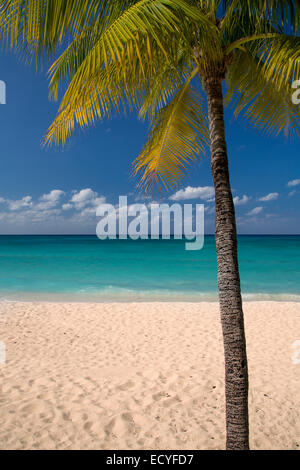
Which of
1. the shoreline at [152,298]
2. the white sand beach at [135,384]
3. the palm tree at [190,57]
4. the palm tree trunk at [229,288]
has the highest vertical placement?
the palm tree at [190,57]

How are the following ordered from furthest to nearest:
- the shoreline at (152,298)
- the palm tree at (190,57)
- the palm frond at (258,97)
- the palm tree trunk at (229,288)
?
the shoreline at (152,298)
the palm frond at (258,97)
the palm tree trunk at (229,288)
the palm tree at (190,57)

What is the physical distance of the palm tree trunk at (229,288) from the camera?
2.50m

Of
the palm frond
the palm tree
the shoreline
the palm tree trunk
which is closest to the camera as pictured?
the palm tree

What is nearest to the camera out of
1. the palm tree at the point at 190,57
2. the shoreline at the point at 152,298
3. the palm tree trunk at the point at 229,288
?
the palm tree at the point at 190,57

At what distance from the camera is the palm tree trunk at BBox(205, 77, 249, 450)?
8.20 ft

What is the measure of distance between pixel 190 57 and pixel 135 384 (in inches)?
178

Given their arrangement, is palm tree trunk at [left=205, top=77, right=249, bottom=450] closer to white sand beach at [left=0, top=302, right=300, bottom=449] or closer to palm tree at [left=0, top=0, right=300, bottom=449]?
palm tree at [left=0, top=0, right=300, bottom=449]

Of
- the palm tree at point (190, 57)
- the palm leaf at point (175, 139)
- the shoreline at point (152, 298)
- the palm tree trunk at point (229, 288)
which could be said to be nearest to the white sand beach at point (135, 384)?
the palm tree trunk at point (229, 288)

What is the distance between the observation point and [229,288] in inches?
98.5

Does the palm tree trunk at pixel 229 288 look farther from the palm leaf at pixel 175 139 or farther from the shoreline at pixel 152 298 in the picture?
the shoreline at pixel 152 298

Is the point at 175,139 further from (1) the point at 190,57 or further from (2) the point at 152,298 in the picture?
(2) the point at 152,298

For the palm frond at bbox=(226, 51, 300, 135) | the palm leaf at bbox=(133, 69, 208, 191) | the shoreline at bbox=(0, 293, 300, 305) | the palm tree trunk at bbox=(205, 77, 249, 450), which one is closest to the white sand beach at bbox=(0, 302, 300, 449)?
the palm tree trunk at bbox=(205, 77, 249, 450)

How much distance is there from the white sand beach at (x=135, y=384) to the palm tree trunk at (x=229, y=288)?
1049mm

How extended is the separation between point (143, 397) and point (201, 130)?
387cm
